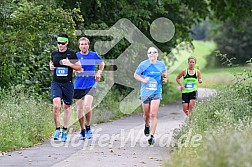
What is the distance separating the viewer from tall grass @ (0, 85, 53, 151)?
13.1 m

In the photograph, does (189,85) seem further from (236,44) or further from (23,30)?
(236,44)

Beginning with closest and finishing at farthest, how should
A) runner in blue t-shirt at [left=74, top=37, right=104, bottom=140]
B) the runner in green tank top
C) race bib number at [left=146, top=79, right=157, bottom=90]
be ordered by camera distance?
race bib number at [left=146, top=79, right=157, bottom=90]
runner in blue t-shirt at [left=74, top=37, right=104, bottom=140]
the runner in green tank top

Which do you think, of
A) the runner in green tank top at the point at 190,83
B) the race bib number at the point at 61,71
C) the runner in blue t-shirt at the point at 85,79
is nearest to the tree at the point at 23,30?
the runner in green tank top at the point at 190,83

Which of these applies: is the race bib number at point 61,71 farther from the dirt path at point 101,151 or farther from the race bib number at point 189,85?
the race bib number at point 189,85

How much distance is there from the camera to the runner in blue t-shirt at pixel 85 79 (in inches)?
569

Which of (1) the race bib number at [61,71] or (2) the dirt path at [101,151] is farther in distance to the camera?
(1) the race bib number at [61,71]

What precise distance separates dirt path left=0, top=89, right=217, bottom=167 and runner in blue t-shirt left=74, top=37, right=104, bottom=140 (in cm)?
62

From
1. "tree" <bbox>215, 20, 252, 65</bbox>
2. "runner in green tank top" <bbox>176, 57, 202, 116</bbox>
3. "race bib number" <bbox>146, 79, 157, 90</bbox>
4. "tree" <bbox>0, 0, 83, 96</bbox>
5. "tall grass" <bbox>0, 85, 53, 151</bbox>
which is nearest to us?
"tall grass" <bbox>0, 85, 53, 151</bbox>

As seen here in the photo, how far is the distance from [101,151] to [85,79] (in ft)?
8.03

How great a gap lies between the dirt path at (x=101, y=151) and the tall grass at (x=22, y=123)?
0.36 meters

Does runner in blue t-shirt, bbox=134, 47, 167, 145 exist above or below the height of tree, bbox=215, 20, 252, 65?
below

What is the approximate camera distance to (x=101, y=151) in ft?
41.1

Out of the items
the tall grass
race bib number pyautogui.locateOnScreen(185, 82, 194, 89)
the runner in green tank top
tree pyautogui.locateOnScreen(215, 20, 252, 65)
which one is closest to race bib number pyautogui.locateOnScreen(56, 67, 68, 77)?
the tall grass

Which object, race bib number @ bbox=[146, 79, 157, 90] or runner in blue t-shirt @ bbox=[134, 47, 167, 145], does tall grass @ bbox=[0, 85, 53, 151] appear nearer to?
runner in blue t-shirt @ bbox=[134, 47, 167, 145]
